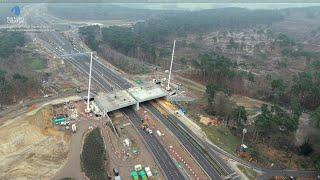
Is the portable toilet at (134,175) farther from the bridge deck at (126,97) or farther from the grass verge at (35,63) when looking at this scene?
the grass verge at (35,63)

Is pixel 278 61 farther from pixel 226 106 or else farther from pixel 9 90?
pixel 9 90

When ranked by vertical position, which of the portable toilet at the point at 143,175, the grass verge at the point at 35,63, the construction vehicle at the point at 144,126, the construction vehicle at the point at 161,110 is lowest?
the portable toilet at the point at 143,175

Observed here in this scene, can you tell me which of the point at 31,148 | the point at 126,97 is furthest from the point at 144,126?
the point at 31,148

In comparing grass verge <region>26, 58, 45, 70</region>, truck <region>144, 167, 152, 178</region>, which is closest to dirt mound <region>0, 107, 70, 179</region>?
truck <region>144, 167, 152, 178</region>

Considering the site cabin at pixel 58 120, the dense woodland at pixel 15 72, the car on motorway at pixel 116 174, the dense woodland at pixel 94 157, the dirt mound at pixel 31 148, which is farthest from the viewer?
the dense woodland at pixel 15 72

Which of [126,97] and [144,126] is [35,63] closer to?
[126,97]

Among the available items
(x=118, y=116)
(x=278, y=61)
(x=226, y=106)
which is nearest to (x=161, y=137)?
(x=118, y=116)

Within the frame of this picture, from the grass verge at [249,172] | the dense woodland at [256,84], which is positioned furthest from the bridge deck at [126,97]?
the grass verge at [249,172]

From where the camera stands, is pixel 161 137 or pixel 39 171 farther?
pixel 161 137
